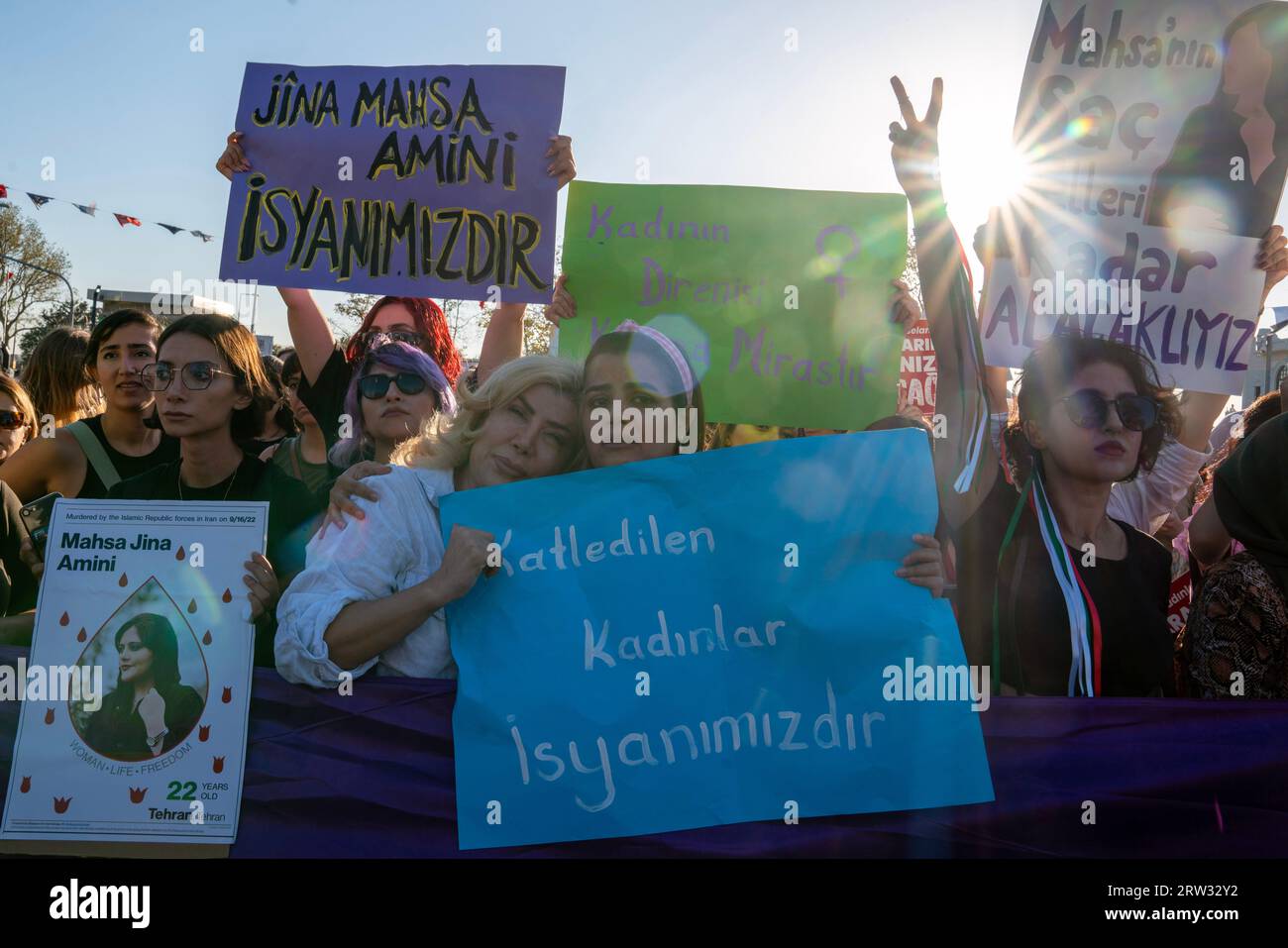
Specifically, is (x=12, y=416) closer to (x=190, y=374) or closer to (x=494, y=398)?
(x=190, y=374)

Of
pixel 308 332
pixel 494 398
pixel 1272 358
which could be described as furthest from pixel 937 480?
pixel 1272 358

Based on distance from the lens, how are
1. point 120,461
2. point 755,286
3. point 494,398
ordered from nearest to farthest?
point 494,398, point 755,286, point 120,461

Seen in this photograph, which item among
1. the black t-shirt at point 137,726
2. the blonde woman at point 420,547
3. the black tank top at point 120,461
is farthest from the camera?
the black tank top at point 120,461


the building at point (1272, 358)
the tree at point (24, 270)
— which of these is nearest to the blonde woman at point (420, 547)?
the building at point (1272, 358)

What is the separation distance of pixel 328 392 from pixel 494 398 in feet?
4.77

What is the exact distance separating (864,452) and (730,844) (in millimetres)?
944

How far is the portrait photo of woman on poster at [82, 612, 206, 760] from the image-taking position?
2.30 meters

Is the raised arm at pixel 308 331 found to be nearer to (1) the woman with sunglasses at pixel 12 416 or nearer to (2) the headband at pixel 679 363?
(1) the woman with sunglasses at pixel 12 416

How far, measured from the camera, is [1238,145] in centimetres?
321

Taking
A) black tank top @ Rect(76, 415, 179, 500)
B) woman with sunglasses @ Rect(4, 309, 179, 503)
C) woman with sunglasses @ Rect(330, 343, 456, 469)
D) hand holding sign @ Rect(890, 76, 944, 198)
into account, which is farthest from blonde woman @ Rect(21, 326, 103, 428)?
hand holding sign @ Rect(890, 76, 944, 198)

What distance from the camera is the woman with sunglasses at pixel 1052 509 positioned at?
246 cm

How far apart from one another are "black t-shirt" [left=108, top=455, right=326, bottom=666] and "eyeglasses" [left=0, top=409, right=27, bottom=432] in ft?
3.53

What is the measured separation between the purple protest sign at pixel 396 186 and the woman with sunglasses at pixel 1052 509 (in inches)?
51.6
